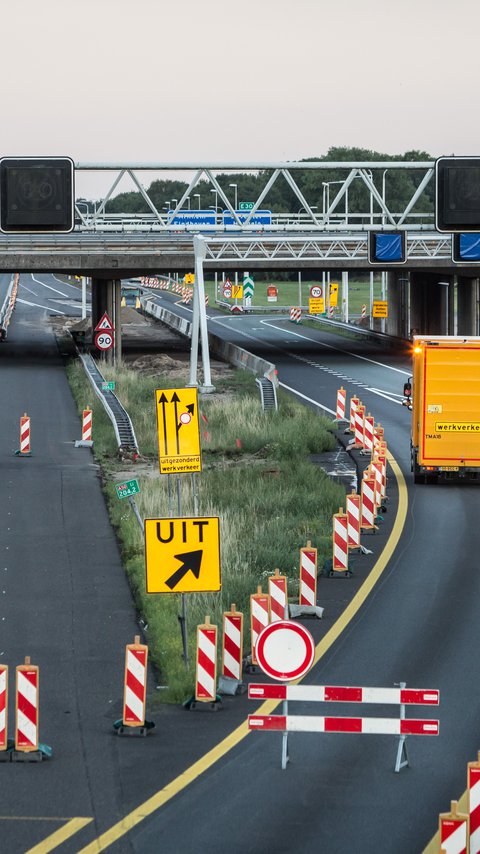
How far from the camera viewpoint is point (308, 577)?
20391 millimetres

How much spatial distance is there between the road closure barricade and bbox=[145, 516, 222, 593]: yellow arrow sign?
3011 millimetres

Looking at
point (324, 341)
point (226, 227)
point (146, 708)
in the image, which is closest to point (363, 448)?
point (226, 227)

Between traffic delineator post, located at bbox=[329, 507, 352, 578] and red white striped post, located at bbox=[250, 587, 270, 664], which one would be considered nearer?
red white striped post, located at bbox=[250, 587, 270, 664]

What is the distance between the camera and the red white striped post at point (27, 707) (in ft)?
47.0

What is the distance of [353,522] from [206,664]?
360 inches

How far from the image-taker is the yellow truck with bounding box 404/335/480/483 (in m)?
31.8

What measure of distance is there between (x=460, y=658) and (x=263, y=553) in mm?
6501

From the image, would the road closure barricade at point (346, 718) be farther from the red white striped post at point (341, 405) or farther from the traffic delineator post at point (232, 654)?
the red white striped post at point (341, 405)

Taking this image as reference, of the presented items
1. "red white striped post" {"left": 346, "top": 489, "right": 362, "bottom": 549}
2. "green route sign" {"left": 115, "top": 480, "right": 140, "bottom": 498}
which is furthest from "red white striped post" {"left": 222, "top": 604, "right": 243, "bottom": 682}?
"red white striped post" {"left": 346, "top": 489, "right": 362, "bottom": 549}

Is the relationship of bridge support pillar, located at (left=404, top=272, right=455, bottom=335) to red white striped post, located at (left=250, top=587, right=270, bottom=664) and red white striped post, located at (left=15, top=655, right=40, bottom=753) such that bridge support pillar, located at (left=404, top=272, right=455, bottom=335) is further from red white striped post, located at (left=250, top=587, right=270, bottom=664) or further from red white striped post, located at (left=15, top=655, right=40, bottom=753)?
red white striped post, located at (left=15, top=655, right=40, bottom=753)

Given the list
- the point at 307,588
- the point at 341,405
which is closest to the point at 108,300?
the point at 341,405

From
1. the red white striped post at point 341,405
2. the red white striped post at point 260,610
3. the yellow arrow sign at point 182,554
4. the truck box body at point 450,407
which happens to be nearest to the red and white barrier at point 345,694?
the yellow arrow sign at point 182,554

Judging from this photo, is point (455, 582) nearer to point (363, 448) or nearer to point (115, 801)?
point (115, 801)

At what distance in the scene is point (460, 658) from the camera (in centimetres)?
1819
